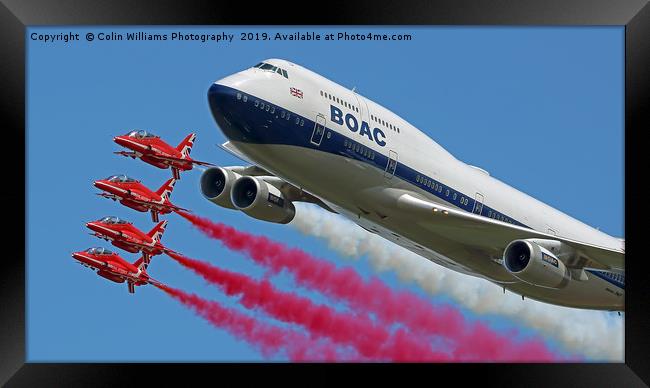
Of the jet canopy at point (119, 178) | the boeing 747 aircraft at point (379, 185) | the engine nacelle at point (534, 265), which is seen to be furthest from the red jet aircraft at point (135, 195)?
the engine nacelle at point (534, 265)

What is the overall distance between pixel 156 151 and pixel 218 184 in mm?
5842

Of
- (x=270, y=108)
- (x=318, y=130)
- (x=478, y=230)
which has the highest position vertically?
(x=270, y=108)

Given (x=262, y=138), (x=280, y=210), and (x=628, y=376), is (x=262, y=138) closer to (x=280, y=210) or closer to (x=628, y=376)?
(x=280, y=210)

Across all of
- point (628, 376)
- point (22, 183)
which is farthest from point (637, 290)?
point (22, 183)

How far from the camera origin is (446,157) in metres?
32.7

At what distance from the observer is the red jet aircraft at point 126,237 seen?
3788 centimetres

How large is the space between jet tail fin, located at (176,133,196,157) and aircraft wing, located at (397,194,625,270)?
8.19 m

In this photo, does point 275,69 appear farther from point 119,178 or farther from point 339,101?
point 119,178

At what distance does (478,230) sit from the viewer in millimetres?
32031

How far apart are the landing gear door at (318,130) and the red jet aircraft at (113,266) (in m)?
8.56

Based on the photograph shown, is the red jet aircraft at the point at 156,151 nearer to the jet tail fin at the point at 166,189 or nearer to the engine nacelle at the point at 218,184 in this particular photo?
the jet tail fin at the point at 166,189

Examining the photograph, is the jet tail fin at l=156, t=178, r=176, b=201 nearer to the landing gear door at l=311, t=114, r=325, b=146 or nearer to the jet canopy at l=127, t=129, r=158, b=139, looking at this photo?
the jet canopy at l=127, t=129, r=158, b=139
